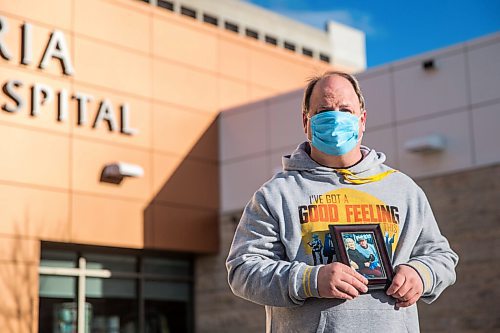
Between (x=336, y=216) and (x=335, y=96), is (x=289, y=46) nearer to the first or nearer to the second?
(x=335, y=96)

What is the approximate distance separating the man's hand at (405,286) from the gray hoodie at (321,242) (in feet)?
0.10

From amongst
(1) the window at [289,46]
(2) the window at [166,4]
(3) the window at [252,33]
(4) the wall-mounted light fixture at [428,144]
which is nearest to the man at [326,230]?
(4) the wall-mounted light fixture at [428,144]

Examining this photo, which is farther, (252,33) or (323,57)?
(252,33)

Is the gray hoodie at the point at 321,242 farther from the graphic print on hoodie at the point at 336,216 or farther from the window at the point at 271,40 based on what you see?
the window at the point at 271,40

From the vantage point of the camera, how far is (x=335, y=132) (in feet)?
8.88

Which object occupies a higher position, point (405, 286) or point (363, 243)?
point (363, 243)

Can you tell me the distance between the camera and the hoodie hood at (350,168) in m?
2.81

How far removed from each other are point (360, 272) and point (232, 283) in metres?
0.43

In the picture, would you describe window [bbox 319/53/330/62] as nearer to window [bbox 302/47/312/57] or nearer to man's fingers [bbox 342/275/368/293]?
window [bbox 302/47/312/57]

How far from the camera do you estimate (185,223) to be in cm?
1528

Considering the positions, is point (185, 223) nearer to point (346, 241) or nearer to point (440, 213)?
point (440, 213)

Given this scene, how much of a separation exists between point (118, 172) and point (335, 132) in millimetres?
11526

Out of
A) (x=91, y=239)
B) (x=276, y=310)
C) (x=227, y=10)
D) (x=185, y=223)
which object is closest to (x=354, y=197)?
(x=276, y=310)

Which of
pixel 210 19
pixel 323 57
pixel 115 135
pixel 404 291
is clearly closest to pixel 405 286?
pixel 404 291
